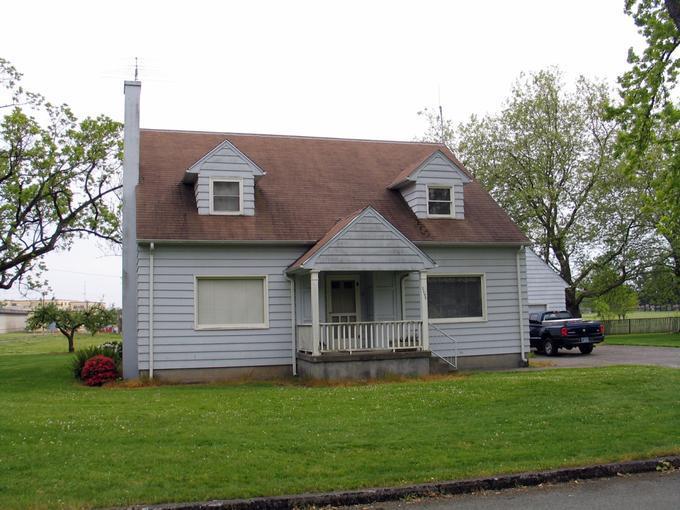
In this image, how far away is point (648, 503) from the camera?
7.01m

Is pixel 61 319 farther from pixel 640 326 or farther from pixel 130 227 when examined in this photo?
pixel 640 326

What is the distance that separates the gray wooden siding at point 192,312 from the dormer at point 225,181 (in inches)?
53.6

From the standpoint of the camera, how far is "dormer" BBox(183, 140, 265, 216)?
18656 mm

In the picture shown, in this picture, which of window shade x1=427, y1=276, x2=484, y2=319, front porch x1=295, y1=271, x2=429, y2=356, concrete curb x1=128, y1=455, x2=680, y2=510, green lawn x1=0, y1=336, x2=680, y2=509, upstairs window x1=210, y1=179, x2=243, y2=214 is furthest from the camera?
window shade x1=427, y1=276, x2=484, y2=319

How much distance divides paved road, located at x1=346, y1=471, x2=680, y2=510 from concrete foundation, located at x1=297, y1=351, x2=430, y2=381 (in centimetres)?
953

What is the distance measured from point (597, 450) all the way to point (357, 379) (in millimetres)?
8698

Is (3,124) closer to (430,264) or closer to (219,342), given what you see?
(219,342)

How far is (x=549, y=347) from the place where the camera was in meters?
26.6

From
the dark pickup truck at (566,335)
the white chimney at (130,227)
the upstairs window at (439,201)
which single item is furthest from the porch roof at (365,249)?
the dark pickup truck at (566,335)

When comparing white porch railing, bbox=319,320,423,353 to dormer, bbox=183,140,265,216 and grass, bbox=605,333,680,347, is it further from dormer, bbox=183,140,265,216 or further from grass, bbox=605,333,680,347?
grass, bbox=605,333,680,347

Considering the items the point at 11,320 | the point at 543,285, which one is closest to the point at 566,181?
the point at 543,285

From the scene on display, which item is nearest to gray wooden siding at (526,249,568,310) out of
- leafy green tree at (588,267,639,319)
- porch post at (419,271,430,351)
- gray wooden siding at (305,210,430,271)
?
leafy green tree at (588,267,639,319)

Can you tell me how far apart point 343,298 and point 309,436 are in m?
10.3

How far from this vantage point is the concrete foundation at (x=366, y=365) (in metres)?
17.0
